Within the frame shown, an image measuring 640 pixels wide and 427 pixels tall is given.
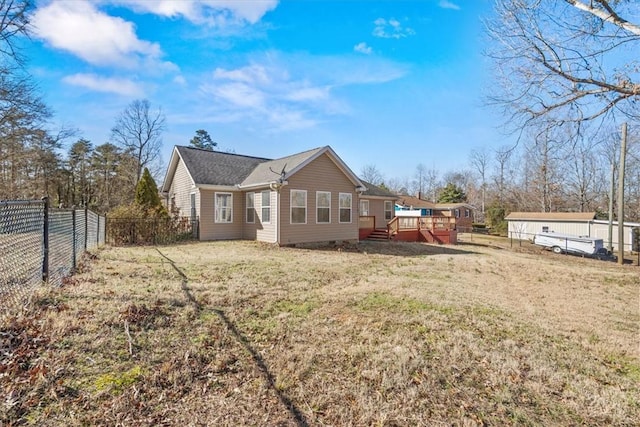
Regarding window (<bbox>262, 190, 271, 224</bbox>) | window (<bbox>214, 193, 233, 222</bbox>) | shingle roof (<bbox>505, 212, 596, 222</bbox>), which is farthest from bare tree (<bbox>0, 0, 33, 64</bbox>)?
shingle roof (<bbox>505, 212, 596, 222</bbox>)

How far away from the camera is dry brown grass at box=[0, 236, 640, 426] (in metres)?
2.50

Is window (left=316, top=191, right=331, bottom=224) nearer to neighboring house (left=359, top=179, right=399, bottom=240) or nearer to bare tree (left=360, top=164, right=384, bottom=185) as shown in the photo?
neighboring house (left=359, top=179, right=399, bottom=240)

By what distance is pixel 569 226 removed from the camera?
25391 millimetres

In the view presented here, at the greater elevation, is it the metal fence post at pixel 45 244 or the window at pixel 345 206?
the window at pixel 345 206

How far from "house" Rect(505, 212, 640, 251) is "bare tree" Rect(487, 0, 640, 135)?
67.4 feet

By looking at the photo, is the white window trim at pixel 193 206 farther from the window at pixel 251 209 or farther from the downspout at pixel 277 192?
the downspout at pixel 277 192

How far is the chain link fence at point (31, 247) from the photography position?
381cm

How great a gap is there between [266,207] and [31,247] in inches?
356

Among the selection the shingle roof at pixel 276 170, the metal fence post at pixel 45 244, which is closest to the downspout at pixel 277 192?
the shingle roof at pixel 276 170

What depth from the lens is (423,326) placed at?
4410mm

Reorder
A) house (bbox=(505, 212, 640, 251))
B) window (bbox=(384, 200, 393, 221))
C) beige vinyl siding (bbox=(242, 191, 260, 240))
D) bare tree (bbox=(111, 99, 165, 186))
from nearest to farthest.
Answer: beige vinyl siding (bbox=(242, 191, 260, 240)) → house (bbox=(505, 212, 640, 251)) → window (bbox=(384, 200, 393, 221)) → bare tree (bbox=(111, 99, 165, 186))

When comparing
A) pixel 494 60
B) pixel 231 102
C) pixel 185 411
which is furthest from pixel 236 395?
pixel 231 102

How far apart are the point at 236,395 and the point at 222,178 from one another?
13.8m

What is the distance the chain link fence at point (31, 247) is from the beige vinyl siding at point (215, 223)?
23.9 feet
